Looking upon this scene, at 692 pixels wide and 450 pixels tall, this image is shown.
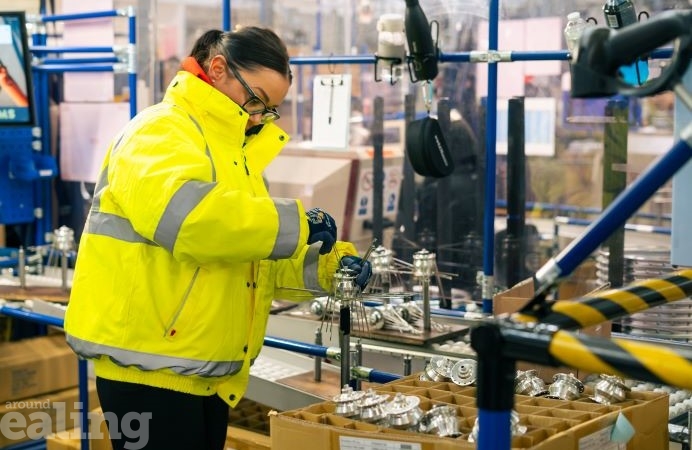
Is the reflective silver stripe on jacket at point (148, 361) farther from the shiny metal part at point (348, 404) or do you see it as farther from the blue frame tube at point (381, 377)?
the blue frame tube at point (381, 377)

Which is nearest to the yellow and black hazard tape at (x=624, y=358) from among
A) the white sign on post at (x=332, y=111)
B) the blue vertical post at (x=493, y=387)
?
the blue vertical post at (x=493, y=387)

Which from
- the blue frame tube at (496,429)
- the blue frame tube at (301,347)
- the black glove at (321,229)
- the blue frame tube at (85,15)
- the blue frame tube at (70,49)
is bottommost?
the blue frame tube at (301,347)

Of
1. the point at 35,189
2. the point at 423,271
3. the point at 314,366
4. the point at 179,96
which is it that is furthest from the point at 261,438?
the point at 35,189

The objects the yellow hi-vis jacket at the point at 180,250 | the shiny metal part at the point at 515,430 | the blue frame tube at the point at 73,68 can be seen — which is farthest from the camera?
the blue frame tube at the point at 73,68

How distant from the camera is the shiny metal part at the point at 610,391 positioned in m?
2.30

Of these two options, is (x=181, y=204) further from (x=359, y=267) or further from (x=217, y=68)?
(x=359, y=267)

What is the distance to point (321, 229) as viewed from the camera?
8.25ft

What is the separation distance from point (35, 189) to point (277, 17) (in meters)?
1.60

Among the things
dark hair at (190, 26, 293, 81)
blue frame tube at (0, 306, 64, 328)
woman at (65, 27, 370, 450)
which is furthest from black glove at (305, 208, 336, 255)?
blue frame tube at (0, 306, 64, 328)

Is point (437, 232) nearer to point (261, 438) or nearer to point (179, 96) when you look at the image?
point (261, 438)

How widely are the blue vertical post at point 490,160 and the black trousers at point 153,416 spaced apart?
1313mm

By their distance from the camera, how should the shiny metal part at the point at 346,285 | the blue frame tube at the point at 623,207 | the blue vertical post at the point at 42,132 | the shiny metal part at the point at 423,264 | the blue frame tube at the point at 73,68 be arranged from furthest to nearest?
the blue vertical post at the point at 42,132, the blue frame tube at the point at 73,68, the shiny metal part at the point at 423,264, the shiny metal part at the point at 346,285, the blue frame tube at the point at 623,207

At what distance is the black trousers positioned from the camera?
8.02 ft

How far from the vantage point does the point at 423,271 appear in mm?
3238
